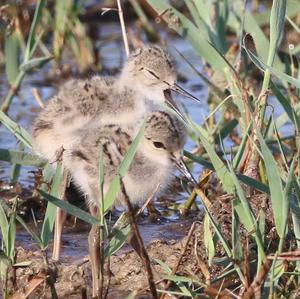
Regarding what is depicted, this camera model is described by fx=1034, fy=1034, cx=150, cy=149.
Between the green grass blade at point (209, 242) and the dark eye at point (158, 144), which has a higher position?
the dark eye at point (158, 144)

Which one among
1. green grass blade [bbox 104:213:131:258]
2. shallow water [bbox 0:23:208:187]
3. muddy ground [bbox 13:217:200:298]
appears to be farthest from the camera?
shallow water [bbox 0:23:208:187]

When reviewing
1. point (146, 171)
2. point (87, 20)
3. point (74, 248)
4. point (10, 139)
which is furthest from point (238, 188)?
point (87, 20)

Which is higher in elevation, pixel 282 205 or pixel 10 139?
pixel 282 205

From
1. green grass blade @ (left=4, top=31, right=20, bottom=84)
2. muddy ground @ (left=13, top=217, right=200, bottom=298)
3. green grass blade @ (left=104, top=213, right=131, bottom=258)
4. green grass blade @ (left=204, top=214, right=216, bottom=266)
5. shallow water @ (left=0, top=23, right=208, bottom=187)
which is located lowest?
shallow water @ (left=0, top=23, right=208, bottom=187)

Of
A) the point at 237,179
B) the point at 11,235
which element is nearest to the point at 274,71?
the point at 237,179

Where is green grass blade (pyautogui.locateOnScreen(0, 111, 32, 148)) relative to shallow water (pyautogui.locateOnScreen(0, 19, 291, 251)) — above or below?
above

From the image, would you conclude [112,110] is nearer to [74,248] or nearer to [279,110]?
[74,248]

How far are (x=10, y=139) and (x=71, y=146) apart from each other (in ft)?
7.32

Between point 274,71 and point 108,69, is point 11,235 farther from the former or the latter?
point 108,69

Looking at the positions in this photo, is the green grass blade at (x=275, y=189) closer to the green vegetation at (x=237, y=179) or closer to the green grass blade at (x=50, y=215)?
the green vegetation at (x=237, y=179)

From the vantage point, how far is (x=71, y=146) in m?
4.26

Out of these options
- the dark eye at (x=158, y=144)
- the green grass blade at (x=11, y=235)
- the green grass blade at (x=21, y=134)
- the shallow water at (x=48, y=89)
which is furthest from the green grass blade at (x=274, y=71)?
the shallow water at (x=48, y=89)

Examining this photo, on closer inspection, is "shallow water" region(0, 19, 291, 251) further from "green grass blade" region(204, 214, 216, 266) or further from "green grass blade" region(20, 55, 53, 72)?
"green grass blade" region(204, 214, 216, 266)

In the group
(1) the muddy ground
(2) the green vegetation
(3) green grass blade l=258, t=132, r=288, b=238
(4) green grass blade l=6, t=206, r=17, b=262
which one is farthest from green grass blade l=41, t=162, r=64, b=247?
(3) green grass blade l=258, t=132, r=288, b=238
